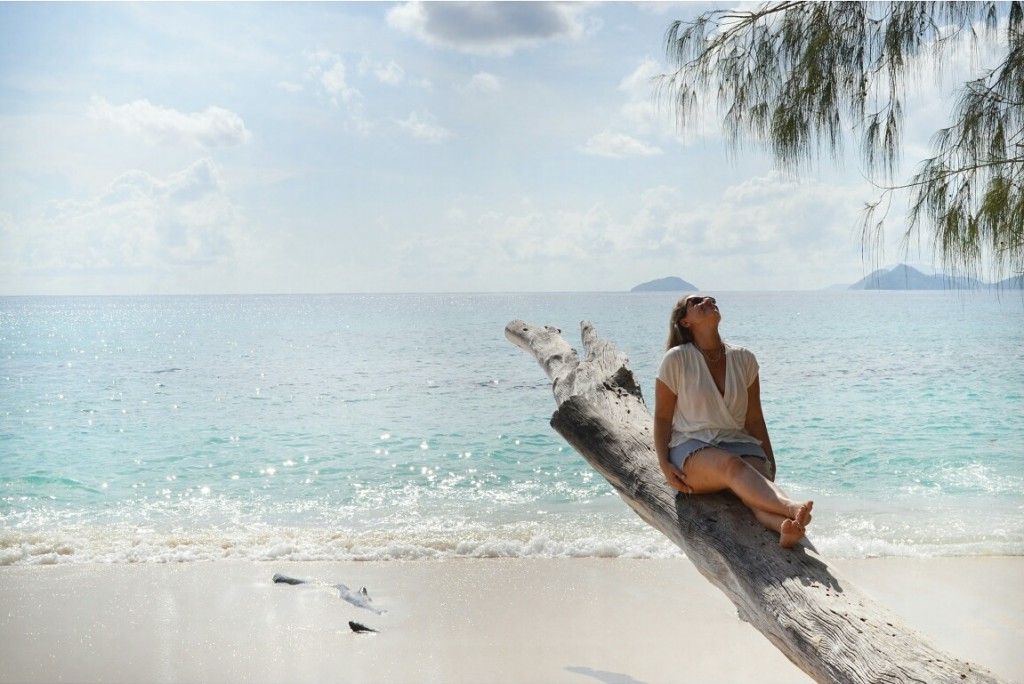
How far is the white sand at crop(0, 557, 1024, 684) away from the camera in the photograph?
4.23 m

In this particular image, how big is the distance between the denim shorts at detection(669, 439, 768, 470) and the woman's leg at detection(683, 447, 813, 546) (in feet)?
0.11

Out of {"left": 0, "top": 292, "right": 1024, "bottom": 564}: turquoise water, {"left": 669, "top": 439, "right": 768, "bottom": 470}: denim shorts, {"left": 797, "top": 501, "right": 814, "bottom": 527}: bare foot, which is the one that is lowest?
{"left": 0, "top": 292, "right": 1024, "bottom": 564}: turquoise water

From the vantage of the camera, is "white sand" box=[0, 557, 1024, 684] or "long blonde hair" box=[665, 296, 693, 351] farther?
"white sand" box=[0, 557, 1024, 684]

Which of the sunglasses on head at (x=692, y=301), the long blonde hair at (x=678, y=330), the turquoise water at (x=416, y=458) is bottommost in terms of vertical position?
the turquoise water at (x=416, y=458)

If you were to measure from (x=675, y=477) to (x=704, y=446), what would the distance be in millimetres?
164

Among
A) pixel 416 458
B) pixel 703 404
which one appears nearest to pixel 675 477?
pixel 703 404

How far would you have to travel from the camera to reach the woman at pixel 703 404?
284 cm

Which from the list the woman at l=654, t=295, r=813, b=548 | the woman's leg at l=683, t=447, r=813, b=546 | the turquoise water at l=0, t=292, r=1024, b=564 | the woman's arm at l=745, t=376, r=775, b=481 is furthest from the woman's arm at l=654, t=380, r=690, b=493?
the turquoise water at l=0, t=292, r=1024, b=564

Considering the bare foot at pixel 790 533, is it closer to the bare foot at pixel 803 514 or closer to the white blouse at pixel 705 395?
the bare foot at pixel 803 514

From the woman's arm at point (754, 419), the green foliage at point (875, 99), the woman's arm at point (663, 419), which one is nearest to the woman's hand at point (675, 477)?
the woman's arm at point (663, 419)

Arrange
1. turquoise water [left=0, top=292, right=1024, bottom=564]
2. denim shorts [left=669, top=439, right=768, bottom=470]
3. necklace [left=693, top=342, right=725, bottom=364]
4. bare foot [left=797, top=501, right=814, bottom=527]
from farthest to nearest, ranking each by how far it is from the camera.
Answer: turquoise water [left=0, top=292, right=1024, bottom=564]
necklace [left=693, top=342, right=725, bottom=364]
denim shorts [left=669, top=439, right=768, bottom=470]
bare foot [left=797, top=501, right=814, bottom=527]

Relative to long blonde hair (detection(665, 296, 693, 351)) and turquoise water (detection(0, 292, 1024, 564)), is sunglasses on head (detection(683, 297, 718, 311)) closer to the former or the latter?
long blonde hair (detection(665, 296, 693, 351))

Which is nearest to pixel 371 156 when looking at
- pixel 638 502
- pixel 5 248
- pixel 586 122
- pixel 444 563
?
pixel 586 122

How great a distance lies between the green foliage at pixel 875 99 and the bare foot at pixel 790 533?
1.65 meters
